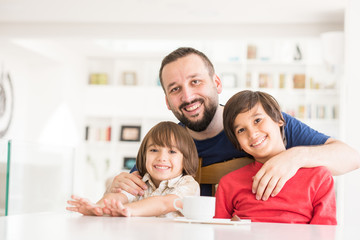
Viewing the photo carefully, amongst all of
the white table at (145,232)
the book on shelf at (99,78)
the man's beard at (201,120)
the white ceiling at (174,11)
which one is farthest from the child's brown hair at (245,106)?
the book on shelf at (99,78)

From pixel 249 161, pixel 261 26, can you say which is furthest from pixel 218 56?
pixel 249 161

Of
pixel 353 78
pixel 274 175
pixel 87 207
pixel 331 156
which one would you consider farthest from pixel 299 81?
pixel 87 207

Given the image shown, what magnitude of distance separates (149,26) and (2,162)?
4132mm

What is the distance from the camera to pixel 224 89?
8.06m

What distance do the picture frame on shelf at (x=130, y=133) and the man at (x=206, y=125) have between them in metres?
6.39

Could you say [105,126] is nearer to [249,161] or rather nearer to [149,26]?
[149,26]

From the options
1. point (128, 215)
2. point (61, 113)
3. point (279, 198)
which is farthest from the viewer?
point (61, 113)

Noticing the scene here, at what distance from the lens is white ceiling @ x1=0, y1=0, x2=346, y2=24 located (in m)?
5.89

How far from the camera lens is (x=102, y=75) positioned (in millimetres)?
8680

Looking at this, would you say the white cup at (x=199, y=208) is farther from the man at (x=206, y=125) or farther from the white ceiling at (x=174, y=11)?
the white ceiling at (x=174, y=11)

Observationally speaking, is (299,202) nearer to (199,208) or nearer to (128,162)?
(199,208)

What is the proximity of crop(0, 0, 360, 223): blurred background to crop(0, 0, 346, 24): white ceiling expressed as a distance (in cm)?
1

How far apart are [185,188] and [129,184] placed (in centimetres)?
19

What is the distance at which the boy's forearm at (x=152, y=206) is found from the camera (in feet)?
4.72
